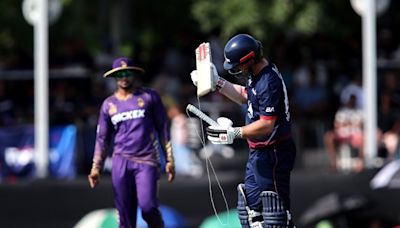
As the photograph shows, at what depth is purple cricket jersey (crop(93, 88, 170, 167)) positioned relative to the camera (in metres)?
12.3

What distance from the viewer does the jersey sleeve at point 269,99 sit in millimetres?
10398

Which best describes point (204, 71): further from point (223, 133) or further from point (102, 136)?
point (102, 136)

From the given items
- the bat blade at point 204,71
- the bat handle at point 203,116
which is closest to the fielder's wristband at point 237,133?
the bat handle at point 203,116

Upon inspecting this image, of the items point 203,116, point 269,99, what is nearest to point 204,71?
point 203,116

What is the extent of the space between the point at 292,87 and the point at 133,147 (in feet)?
25.5

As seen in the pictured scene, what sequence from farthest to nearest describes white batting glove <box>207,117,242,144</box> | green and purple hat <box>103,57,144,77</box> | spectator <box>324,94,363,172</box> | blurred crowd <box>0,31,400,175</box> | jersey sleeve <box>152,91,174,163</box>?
1. blurred crowd <box>0,31,400,175</box>
2. spectator <box>324,94,363,172</box>
3. jersey sleeve <box>152,91,174,163</box>
4. green and purple hat <box>103,57,144,77</box>
5. white batting glove <box>207,117,242,144</box>

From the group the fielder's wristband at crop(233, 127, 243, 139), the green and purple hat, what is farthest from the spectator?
the fielder's wristband at crop(233, 127, 243, 139)

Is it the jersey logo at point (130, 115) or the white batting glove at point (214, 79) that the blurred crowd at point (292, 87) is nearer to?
the jersey logo at point (130, 115)

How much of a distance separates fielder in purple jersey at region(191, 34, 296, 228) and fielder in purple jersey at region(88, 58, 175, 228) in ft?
5.36

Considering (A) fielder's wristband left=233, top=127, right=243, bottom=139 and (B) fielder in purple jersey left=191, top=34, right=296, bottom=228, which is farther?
(B) fielder in purple jersey left=191, top=34, right=296, bottom=228

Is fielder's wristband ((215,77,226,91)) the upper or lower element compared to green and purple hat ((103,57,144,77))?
lower

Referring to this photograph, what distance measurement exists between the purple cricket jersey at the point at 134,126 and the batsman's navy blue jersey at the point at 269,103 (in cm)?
187

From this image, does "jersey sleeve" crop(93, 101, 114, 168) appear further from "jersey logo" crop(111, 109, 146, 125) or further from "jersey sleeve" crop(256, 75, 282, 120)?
"jersey sleeve" crop(256, 75, 282, 120)

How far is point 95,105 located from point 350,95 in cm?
388
